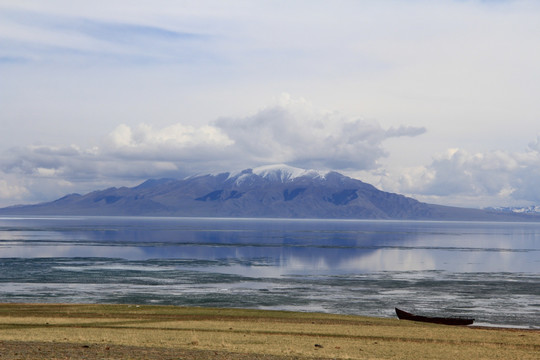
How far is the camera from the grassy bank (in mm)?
27875

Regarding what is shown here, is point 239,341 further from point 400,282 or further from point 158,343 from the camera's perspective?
point 400,282

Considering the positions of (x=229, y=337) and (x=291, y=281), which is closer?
(x=229, y=337)

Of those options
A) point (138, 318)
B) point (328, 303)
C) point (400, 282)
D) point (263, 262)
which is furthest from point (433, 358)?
point (263, 262)

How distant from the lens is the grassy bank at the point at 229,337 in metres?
27.9

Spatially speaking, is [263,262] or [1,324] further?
[263,262]

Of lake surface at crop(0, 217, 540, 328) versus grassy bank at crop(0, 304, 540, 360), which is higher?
grassy bank at crop(0, 304, 540, 360)

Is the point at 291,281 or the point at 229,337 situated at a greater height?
the point at 229,337

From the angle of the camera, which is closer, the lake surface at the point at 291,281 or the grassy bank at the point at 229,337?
the grassy bank at the point at 229,337

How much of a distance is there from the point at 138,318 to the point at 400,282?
1913 inches

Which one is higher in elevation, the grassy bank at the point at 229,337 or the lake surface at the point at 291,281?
the grassy bank at the point at 229,337

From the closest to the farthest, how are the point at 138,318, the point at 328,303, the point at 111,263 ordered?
the point at 138,318
the point at 328,303
the point at 111,263

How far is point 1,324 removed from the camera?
132ft

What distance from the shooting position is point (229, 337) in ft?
114

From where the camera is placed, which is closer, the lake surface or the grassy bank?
the grassy bank
